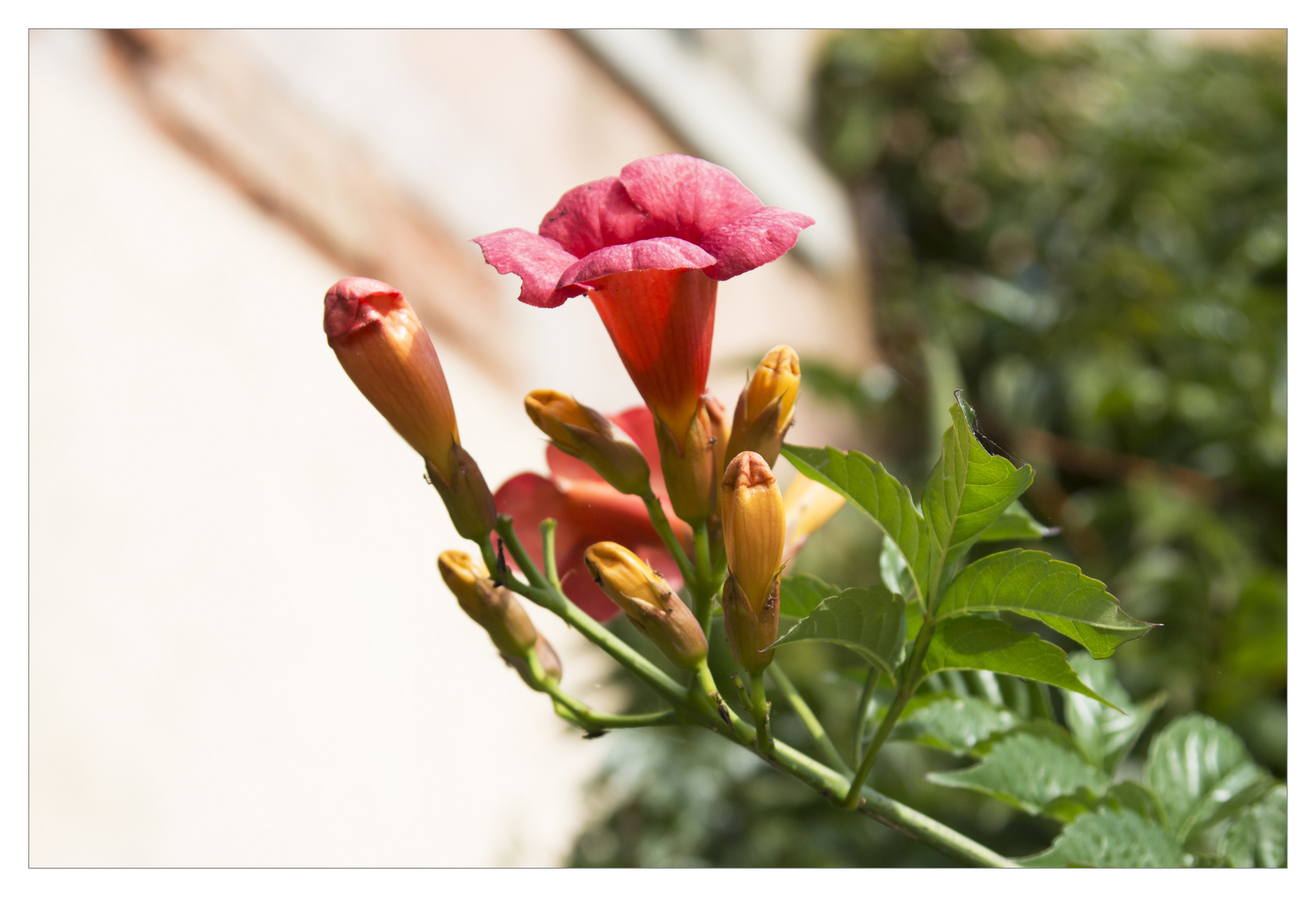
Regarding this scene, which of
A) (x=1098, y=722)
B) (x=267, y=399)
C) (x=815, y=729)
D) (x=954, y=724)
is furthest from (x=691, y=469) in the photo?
(x=267, y=399)

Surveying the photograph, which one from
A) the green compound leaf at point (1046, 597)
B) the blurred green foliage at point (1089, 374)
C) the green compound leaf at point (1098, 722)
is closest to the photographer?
the green compound leaf at point (1046, 597)

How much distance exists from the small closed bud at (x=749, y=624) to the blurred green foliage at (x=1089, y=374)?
20 centimetres

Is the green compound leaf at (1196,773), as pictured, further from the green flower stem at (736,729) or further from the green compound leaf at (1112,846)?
the green flower stem at (736,729)

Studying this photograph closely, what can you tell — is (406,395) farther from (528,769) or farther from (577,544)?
(528,769)

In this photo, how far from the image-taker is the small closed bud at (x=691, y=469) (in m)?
0.39

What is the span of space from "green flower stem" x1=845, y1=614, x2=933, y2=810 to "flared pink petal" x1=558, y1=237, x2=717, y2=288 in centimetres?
18

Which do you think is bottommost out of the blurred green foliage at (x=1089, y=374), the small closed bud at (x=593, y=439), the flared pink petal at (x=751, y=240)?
the blurred green foliage at (x=1089, y=374)

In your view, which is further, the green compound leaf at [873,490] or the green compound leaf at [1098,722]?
the green compound leaf at [1098,722]

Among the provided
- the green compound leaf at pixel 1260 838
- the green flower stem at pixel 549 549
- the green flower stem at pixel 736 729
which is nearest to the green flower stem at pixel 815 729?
the green flower stem at pixel 736 729

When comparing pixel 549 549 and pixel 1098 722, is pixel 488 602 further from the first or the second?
pixel 1098 722

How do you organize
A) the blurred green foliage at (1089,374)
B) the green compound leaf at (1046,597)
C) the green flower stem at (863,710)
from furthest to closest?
1. the blurred green foliage at (1089,374)
2. the green flower stem at (863,710)
3. the green compound leaf at (1046,597)

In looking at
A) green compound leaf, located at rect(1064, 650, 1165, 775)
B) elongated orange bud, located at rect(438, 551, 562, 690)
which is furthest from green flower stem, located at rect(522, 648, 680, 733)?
green compound leaf, located at rect(1064, 650, 1165, 775)
